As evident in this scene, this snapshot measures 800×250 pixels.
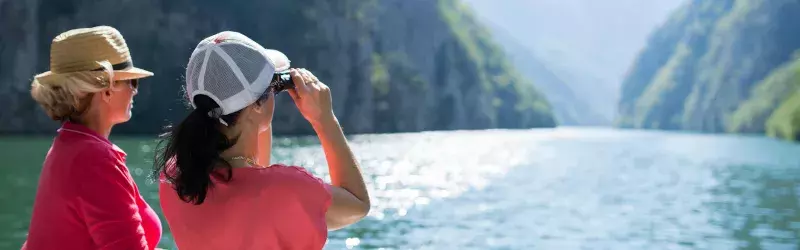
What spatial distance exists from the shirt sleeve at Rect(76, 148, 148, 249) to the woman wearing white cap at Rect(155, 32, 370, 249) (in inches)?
7.2

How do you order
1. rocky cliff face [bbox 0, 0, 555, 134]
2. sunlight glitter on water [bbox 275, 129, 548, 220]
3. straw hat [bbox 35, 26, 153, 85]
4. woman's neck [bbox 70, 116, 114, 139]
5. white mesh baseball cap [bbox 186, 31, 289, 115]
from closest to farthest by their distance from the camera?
white mesh baseball cap [bbox 186, 31, 289, 115] → straw hat [bbox 35, 26, 153, 85] → woman's neck [bbox 70, 116, 114, 139] → sunlight glitter on water [bbox 275, 129, 548, 220] → rocky cliff face [bbox 0, 0, 555, 134]

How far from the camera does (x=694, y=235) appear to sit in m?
28.6

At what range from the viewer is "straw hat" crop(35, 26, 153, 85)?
379 centimetres

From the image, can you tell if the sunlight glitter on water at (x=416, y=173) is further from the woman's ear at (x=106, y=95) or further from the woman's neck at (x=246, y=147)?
the woman's neck at (x=246, y=147)

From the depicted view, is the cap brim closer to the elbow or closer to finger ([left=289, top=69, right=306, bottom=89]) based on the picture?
finger ([left=289, top=69, right=306, bottom=89])

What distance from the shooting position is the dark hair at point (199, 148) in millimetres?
3559

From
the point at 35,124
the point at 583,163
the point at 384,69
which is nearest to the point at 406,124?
the point at 384,69

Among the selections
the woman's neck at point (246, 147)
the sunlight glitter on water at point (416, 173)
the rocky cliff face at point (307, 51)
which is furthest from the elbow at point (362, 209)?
the rocky cliff face at point (307, 51)

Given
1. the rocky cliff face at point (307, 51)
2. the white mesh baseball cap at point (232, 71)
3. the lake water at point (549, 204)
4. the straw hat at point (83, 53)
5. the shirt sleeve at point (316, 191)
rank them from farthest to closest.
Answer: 1. the rocky cliff face at point (307, 51)
2. the lake water at point (549, 204)
3. the straw hat at point (83, 53)
4. the white mesh baseball cap at point (232, 71)
5. the shirt sleeve at point (316, 191)

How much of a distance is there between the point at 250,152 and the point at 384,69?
14470 cm

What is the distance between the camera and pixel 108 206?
3.57 m

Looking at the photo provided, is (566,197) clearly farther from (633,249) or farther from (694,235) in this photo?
(633,249)

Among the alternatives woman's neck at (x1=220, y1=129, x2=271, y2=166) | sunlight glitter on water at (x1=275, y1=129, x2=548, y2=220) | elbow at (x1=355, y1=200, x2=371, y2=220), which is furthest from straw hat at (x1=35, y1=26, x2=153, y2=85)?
sunlight glitter on water at (x1=275, y1=129, x2=548, y2=220)

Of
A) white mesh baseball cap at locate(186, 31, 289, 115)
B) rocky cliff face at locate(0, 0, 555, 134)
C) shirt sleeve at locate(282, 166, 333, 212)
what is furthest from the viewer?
rocky cliff face at locate(0, 0, 555, 134)
